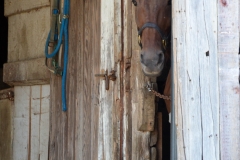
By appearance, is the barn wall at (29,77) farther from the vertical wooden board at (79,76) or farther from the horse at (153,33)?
the horse at (153,33)

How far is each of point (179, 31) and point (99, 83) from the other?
1.30 meters

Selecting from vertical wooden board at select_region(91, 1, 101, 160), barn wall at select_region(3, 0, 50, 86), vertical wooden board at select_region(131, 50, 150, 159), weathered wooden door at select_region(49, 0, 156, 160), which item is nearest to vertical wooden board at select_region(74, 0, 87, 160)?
weathered wooden door at select_region(49, 0, 156, 160)

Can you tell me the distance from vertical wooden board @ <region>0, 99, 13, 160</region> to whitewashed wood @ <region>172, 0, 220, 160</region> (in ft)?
10.2

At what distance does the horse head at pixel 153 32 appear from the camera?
106 inches

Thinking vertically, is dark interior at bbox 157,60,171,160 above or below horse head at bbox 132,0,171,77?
below

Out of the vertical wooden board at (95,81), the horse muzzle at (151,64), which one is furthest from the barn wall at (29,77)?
the horse muzzle at (151,64)

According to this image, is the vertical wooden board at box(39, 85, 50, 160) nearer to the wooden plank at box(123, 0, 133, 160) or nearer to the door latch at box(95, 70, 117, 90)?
the door latch at box(95, 70, 117, 90)

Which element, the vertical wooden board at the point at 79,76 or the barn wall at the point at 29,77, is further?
the barn wall at the point at 29,77

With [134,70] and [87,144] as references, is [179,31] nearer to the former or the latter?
[134,70]

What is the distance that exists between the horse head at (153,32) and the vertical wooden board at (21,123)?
2114mm

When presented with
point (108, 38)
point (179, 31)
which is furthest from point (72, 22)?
point (179, 31)

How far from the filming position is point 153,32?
2.83m

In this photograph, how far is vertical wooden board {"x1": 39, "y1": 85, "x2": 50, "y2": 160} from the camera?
4410mm

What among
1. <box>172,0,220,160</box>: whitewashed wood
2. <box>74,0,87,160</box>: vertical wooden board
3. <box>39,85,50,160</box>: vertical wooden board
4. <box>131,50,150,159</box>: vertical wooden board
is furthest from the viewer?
<box>39,85,50,160</box>: vertical wooden board
